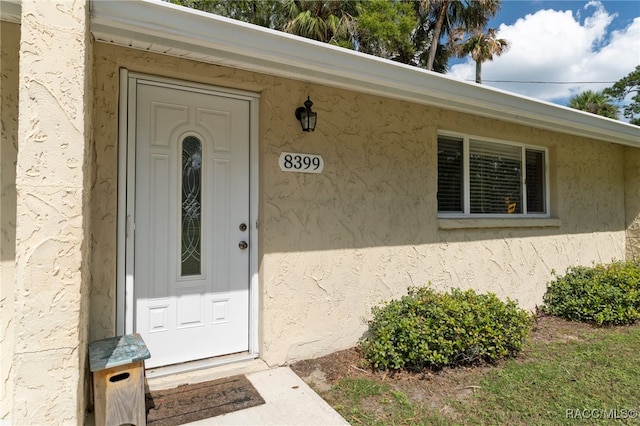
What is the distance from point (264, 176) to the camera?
3.40m

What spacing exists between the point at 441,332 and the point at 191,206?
8.52 ft

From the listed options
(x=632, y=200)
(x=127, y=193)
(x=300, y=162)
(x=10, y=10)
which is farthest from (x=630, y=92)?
(x=10, y=10)

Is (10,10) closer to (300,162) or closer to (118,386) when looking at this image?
(300,162)

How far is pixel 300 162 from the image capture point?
3580 mm

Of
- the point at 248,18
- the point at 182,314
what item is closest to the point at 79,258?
the point at 182,314

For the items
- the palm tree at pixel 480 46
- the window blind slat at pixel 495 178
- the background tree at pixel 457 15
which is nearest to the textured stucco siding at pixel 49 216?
the window blind slat at pixel 495 178

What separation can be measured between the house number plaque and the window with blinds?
1885mm

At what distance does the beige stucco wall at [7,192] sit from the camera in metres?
2.48

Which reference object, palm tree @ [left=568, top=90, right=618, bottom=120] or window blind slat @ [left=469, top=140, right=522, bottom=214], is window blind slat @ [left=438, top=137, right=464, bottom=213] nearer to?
window blind slat @ [left=469, top=140, right=522, bottom=214]

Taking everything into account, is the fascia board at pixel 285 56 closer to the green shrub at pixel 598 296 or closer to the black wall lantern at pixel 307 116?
the black wall lantern at pixel 307 116

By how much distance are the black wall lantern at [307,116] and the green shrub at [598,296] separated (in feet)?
15.0

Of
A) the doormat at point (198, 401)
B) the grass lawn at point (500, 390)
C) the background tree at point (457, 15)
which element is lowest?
the grass lawn at point (500, 390)

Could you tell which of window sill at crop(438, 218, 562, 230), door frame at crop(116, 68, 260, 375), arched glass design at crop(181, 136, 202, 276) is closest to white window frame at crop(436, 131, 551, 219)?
window sill at crop(438, 218, 562, 230)

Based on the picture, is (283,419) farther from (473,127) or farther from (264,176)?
(473,127)
